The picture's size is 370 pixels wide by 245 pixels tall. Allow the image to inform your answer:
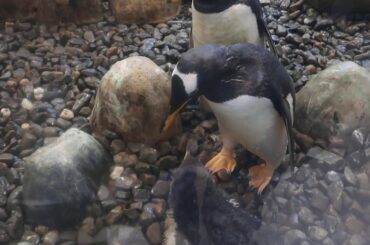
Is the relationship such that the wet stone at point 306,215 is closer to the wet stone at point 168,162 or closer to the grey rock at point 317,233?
the grey rock at point 317,233

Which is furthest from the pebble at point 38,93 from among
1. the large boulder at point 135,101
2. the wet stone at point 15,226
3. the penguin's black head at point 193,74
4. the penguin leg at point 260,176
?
the penguin leg at point 260,176

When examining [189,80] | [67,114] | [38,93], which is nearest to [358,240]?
[189,80]

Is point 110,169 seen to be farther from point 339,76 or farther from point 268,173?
point 339,76

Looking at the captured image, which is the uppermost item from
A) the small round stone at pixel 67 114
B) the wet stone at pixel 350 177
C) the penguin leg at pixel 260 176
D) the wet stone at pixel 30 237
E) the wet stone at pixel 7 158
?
the small round stone at pixel 67 114

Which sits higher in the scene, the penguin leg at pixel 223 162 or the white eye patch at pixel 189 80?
the white eye patch at pixel 189 80

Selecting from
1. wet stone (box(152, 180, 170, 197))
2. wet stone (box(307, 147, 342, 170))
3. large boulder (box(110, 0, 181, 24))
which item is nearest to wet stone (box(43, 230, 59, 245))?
wet stone (box(152, 180, 170, 197))

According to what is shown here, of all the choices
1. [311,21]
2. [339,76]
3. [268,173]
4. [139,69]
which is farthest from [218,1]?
[311,21]

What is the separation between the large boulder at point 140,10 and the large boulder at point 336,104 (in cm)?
74

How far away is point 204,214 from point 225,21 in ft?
2.29

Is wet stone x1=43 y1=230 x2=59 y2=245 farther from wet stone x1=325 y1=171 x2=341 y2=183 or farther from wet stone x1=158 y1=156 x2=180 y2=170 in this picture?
wet stone x1=325 y1=171 x2=341 y2=183

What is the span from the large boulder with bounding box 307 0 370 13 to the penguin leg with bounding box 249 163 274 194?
35.7 inches

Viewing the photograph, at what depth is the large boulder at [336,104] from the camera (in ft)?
5.23

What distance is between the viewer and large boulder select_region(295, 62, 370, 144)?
1593mm

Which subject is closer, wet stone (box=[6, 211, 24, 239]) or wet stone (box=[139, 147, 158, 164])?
wet stone (box=[6, 211, 24, 239])
